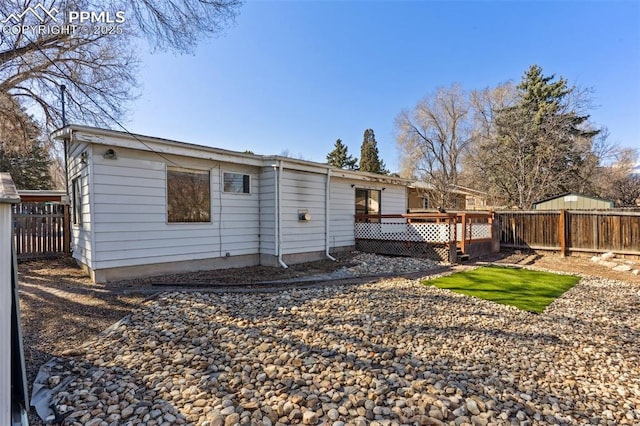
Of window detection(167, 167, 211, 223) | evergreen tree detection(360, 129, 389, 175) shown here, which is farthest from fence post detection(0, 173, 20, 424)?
evergreen tree detection(360, 129, 389, 175)

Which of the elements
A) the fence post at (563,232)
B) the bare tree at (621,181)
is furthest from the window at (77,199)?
the bare tree at (621,181)

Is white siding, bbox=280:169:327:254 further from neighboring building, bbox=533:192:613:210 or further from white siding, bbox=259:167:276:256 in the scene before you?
neighboring building, bbox=533:192:613:210

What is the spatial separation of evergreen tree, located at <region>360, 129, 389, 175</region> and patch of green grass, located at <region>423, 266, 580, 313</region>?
2478cm

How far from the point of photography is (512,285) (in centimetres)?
659

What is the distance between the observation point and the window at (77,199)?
6.91 meters

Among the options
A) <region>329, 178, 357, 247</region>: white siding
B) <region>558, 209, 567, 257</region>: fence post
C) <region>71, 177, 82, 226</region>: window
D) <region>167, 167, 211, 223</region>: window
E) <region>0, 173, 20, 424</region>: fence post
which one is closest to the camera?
<region>0, 173, 20, 424</region>: fence post

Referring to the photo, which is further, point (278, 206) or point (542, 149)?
point (542, 149)

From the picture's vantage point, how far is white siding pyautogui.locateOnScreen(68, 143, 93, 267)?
589 cm

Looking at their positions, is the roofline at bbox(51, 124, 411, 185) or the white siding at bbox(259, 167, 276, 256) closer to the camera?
the roofline at bbox(51, 124, 411, 185)

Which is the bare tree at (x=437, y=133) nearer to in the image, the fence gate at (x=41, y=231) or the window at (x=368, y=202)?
the window at (x=368, y=202)

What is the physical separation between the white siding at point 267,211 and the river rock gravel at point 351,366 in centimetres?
331

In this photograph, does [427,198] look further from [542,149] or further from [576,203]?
[576,203]

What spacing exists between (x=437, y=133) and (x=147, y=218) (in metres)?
25.5

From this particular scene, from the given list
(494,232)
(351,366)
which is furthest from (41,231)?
(494,232)
